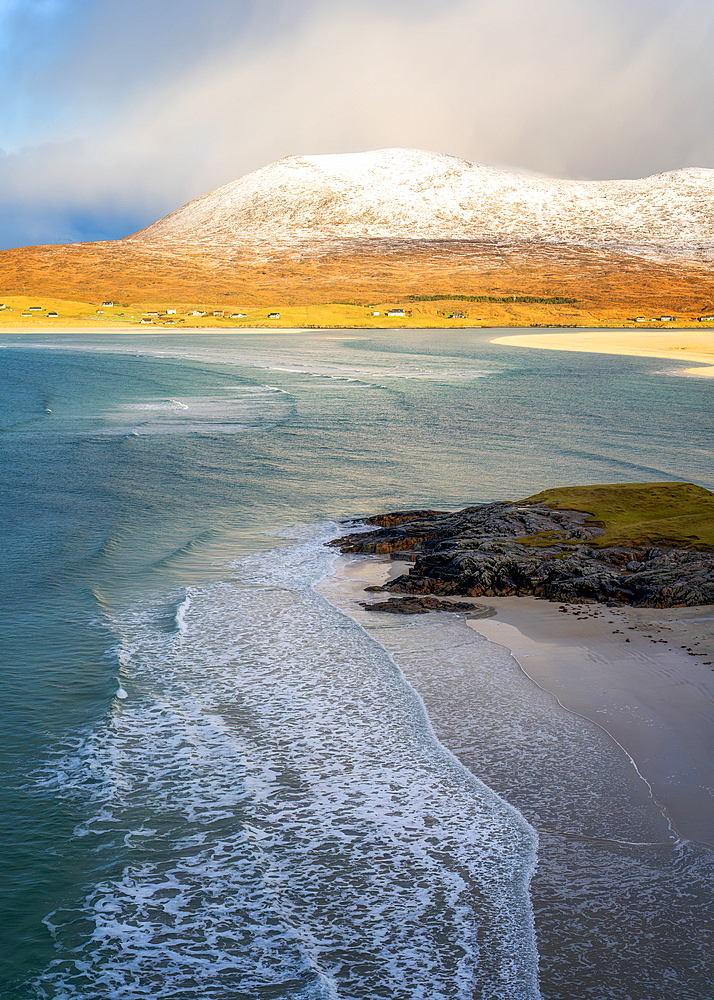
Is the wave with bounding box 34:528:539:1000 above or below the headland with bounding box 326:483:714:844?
below

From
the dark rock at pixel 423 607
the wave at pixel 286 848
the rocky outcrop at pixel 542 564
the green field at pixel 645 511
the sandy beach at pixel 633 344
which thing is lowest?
the wave at pixel 286 848

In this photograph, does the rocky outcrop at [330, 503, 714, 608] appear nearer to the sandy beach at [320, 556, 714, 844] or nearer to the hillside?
the sandy beach at [320, 556, 714, 844]

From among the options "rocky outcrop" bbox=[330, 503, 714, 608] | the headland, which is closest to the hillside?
the headland

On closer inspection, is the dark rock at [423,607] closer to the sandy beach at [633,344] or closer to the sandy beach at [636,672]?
the sandy beach at [636,672]

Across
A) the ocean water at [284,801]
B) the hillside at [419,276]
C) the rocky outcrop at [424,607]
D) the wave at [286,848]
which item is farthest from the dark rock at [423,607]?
the hillside at [419,276]

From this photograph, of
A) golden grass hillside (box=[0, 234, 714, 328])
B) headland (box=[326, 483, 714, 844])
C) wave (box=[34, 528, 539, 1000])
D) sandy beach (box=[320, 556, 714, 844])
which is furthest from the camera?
golden grass hillside (box=[0, 234, 714, 328])

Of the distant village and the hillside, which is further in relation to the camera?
the hillside
